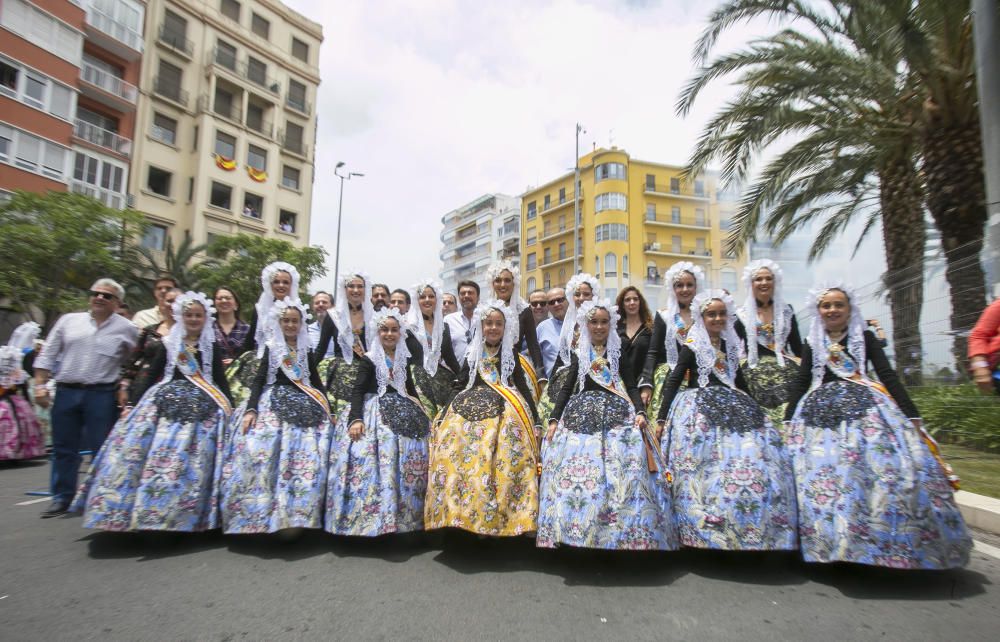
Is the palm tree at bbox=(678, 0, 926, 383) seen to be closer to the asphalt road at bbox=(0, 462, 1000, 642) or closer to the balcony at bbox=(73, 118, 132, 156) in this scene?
the asphalt road at bbox=(0, 462, 1000, 642)

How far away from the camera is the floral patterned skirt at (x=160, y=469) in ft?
13.4

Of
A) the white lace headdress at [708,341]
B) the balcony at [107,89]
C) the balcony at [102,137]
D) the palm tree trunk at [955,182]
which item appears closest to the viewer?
the white lace headdress at [708,341]

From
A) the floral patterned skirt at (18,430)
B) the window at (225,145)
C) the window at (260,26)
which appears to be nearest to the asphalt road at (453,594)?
the floral patterned skirt at (18,430)

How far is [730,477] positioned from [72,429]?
18.4 ft

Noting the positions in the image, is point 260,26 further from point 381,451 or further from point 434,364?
point 381,451

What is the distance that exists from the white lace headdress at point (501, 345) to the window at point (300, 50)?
37436 millimetres

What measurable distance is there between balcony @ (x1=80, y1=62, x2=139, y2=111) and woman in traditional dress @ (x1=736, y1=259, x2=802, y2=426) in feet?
96.4

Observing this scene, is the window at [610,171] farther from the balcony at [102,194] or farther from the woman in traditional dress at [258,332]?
the woman in traditional dress at [258,332]

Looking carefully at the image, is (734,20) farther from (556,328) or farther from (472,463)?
(472,463)

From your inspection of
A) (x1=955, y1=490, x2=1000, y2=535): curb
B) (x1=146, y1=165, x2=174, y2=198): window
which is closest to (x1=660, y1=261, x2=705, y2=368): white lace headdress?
(x1=955, y1=490, x2=1000, y2=535): curb

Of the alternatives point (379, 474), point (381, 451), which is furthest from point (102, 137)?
point (379, 474)

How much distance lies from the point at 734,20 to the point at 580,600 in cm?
977

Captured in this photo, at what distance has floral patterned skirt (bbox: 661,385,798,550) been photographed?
3.61 meters

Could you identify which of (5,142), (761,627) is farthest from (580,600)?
(5,142)
